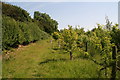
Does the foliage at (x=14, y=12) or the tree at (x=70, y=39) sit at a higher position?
the foliage at (x=14, y=12)

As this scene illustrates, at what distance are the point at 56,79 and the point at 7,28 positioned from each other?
14.0 metres

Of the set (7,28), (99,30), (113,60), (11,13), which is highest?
(11,13)

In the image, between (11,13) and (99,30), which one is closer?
(99,30)

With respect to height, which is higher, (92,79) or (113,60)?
(113,60)

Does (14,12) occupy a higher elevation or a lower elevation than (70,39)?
higher

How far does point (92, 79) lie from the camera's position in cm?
670

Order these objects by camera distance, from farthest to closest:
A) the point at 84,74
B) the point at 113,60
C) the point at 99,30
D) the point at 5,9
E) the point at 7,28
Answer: the point at 5,9 < the point at 7,28 < the point at 84,74 < the point at 99,30 < the point at 113,60

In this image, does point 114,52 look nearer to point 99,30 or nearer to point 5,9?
point 99,30

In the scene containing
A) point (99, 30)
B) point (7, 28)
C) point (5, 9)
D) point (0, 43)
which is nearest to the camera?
point (99, 30)

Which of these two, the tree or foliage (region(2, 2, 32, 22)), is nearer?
the tree

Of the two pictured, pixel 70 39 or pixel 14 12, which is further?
pixel 14 12

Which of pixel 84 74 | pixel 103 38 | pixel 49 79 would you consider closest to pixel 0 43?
pixel 49 79

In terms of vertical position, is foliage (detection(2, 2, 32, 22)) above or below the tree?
above

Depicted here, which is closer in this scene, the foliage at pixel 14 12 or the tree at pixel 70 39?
the tree at pixel 70 39
